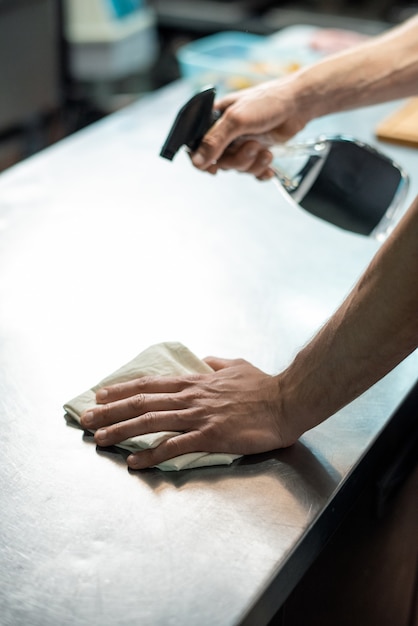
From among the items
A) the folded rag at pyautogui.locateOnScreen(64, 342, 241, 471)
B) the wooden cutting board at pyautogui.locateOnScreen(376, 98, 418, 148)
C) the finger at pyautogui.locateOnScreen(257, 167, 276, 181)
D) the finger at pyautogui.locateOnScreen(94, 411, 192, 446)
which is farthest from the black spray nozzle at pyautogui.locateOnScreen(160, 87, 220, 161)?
the wooden cutting board at pyautogui.locateOnScreen(376, 98, 418, 148)

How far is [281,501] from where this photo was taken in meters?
0.80

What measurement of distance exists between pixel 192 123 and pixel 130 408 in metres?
0.43

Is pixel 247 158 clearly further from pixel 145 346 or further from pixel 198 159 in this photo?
pixel 145 346

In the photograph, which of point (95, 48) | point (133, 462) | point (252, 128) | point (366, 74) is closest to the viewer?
point (133, 462)

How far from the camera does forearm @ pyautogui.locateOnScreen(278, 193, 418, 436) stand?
2.72ft

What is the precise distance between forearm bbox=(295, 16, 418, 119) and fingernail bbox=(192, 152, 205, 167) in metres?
0.24

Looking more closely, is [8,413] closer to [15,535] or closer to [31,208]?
[15,535]

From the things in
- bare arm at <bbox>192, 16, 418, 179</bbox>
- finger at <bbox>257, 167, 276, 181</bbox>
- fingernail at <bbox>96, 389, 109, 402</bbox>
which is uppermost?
bare arm at <bbox>192, 16, 418, 179</bbox>

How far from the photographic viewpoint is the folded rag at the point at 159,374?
84 cm

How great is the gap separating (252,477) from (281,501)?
0.04 metres

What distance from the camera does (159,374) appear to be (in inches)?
36.8

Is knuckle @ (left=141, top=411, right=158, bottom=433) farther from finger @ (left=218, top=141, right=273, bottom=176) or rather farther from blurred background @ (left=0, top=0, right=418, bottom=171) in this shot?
blurred background @ (left=0, top=0, right=418, bottom=171)

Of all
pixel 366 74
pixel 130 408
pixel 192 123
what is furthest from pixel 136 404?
pixel 366 74

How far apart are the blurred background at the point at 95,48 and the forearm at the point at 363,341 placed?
128 cm
